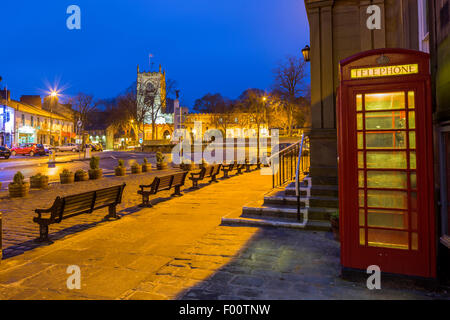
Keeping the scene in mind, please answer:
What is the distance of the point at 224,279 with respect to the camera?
4.11 meters

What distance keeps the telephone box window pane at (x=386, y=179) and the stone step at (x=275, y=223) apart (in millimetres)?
2403

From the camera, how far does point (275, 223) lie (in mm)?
6594

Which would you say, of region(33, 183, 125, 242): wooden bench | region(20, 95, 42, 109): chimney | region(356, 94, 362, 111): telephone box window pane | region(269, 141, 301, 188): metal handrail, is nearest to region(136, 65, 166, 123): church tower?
region(20, 95, 42, 109): chimney

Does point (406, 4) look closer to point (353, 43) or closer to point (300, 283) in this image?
point (353, 43)

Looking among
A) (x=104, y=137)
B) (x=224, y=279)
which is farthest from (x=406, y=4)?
(x=104, y=137)

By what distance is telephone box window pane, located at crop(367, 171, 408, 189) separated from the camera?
154 inches

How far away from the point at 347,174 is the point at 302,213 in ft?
9.67

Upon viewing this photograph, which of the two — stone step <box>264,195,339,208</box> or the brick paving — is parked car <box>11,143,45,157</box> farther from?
stone step <box>264,195,339,208</box>

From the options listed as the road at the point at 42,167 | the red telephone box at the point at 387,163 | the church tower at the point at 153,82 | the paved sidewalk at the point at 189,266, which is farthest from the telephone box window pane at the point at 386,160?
the church tower at the point at 153,82

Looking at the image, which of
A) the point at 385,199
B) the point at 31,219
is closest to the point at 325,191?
the point at 385,199

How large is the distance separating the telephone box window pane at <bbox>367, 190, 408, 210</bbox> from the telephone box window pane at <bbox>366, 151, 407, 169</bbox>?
1.13ft

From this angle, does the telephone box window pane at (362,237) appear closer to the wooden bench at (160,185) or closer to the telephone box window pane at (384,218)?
the telephone box window pane at (384,218)

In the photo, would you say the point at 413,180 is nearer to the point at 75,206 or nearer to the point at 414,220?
the point at 414,220

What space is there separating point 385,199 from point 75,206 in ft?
19.6
